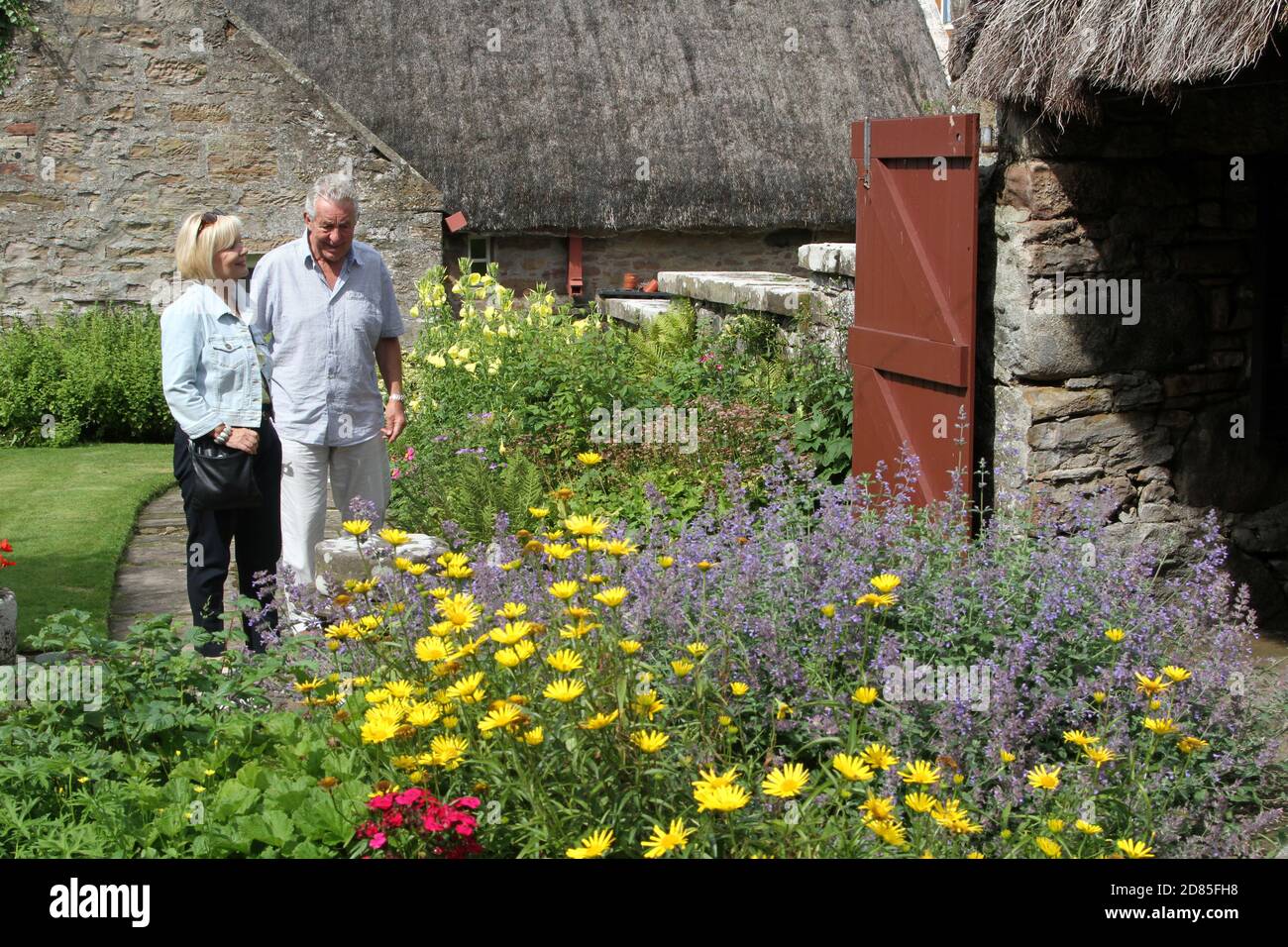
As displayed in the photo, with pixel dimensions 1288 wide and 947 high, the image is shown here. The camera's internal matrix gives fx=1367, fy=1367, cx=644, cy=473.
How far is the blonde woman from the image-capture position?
4770 millimetres

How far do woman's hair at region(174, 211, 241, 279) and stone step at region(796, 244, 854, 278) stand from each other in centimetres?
332

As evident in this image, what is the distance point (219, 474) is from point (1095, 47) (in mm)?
3398

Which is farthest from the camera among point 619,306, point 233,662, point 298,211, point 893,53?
point 893,53

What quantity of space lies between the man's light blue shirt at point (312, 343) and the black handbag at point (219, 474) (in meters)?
0.29

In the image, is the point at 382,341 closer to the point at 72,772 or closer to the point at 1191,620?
the point at 72,772

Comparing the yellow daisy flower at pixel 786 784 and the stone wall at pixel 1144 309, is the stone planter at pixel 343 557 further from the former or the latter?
the yellow daisy flower at pixel 786 784

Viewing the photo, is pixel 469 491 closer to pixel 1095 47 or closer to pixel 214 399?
pixel 214 399

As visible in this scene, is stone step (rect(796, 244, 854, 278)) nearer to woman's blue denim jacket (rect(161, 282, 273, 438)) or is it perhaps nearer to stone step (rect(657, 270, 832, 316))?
stone step (rect(657, 270, 832, 316))

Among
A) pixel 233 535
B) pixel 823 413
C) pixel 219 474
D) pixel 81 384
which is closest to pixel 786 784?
pixel 219 474

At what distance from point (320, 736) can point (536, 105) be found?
12.1 metres

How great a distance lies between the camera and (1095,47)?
4.72 m

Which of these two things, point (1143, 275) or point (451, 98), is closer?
point (1143, 275)

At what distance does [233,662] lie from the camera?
12.4 ft

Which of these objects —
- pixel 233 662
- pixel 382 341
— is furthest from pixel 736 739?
pixel 382 341
